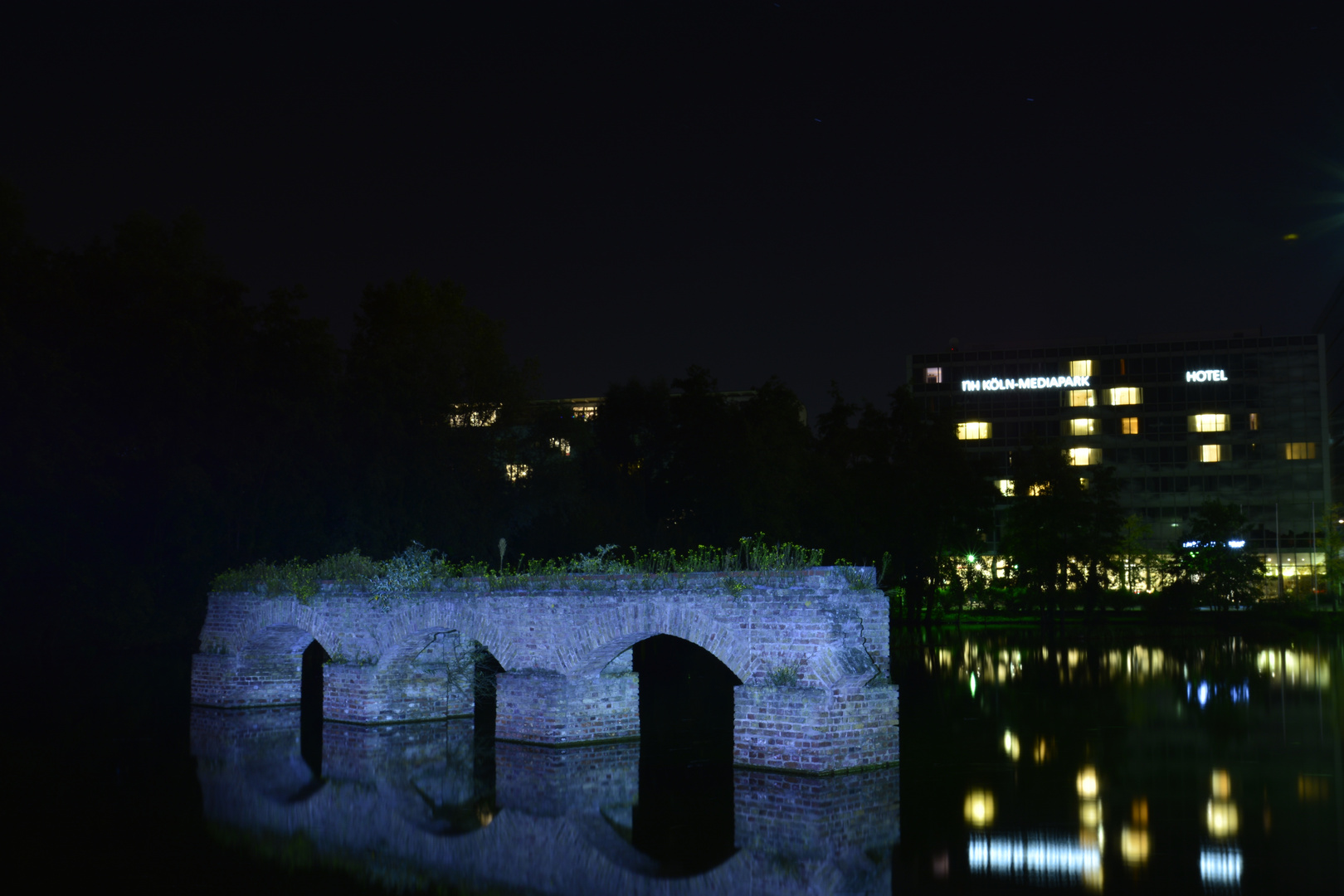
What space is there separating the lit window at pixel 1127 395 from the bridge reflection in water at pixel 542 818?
303 feet

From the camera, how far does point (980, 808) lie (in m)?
14.3

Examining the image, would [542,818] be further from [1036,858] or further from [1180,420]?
[1180,420]

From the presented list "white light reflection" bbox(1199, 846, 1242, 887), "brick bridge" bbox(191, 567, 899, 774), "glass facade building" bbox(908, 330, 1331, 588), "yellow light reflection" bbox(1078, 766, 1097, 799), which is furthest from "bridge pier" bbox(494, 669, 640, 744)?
"glass facade building" bbox(908, 330, 1331, 588)

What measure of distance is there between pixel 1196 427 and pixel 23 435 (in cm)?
9353

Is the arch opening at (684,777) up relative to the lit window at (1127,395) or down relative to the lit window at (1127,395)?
down

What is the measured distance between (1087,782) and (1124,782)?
0.52 meters

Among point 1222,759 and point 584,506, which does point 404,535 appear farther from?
Answer: point 1222,759

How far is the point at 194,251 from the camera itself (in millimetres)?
39500

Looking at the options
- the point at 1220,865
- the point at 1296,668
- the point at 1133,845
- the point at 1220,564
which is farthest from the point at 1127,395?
the point at 1220,865

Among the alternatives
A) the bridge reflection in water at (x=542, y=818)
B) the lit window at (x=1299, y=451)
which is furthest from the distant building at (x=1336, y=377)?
the bridge reflection in water at (x=542, y=818)

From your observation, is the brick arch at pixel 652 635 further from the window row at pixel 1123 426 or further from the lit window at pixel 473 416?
the window row at pixel 1123 426

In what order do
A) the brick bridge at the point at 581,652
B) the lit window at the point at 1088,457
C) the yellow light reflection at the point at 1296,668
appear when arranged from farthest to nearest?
the lit window at the point at 1088,457 → the yellow light reflection at the point at 1296,668 → the brick bridge at the point at 581,652

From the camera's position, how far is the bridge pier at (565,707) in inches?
730

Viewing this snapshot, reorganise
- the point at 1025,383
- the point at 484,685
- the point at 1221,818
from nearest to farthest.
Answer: the point at 1221,818 < the point at 484,685 < the point at 1025,383
